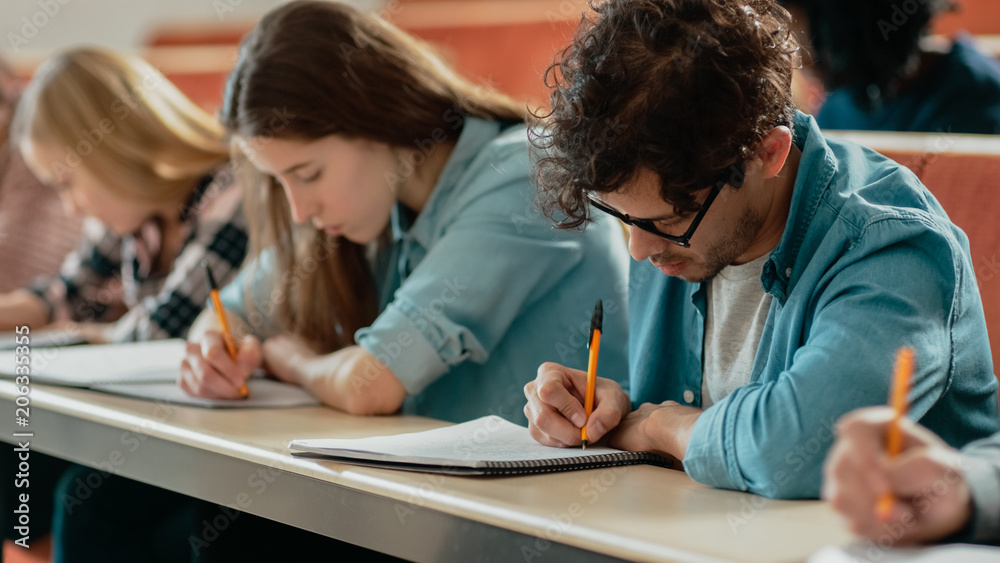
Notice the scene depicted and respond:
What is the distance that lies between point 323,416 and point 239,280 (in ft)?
1.61

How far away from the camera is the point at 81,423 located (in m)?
1.10

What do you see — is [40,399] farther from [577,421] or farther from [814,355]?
[814,355]

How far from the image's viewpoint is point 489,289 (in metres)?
1.21

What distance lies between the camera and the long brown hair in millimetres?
1268

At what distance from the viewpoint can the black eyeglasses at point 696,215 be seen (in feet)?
2.81

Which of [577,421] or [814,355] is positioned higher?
[814,355]

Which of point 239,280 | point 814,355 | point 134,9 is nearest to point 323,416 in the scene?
point 239,280

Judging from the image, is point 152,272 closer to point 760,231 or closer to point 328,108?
point 328,108

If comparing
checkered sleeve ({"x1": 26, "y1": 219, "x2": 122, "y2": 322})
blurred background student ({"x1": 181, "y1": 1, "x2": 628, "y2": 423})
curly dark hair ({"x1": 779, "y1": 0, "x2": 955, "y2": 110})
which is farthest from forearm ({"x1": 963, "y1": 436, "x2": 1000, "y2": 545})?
checkered sleeve ({"x1": 26, "y1": 219, "x2": 122, "y2": 322})

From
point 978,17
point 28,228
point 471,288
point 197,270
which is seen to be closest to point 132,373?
point 197,270

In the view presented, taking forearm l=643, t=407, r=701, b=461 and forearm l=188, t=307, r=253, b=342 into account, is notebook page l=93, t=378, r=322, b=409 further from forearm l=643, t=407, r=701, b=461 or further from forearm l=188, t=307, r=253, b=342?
forearm l=643, t=407, r=701, b=461

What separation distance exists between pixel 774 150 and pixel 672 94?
0.41ft

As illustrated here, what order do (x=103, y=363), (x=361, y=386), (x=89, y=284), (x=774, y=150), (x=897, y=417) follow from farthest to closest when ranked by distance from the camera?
(x=89, y=284), (x=103, y=363), (x=361, y=386), (x=774, y=150), (x=897, y=417)

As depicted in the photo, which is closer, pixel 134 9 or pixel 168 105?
pixel 168 105
